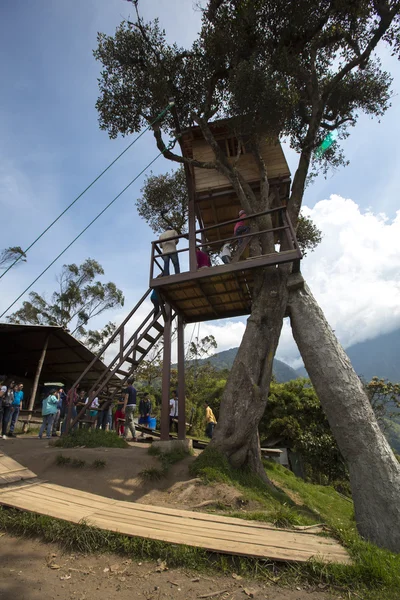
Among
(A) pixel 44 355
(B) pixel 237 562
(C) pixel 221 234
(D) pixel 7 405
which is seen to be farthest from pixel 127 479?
(A) pixel 44 355

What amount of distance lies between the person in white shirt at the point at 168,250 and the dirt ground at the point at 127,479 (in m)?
4.99

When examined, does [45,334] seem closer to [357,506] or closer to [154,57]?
[154,57]

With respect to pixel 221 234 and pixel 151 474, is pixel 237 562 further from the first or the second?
pixel 221 234

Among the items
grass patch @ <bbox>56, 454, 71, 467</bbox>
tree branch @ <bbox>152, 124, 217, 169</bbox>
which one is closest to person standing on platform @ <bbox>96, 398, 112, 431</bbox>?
grass patch @ <bbox>56, 454, 71, 467</bbox>

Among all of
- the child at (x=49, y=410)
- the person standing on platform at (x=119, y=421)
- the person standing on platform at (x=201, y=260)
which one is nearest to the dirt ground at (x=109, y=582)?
the person standing on platform at (x=201, y=260)

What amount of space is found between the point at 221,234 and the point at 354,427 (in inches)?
347

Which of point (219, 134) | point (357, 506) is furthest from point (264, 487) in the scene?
point (219, 134)

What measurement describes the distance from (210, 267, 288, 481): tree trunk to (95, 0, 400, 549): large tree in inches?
1.0

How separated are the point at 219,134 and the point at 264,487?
11016mm

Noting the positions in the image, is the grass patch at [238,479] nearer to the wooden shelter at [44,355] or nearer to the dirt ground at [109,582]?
the dirt ground at [109,582]

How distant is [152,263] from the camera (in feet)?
30.9

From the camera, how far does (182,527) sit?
13.8 feet

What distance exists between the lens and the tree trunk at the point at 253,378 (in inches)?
288

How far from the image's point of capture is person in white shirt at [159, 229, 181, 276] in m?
9.59
